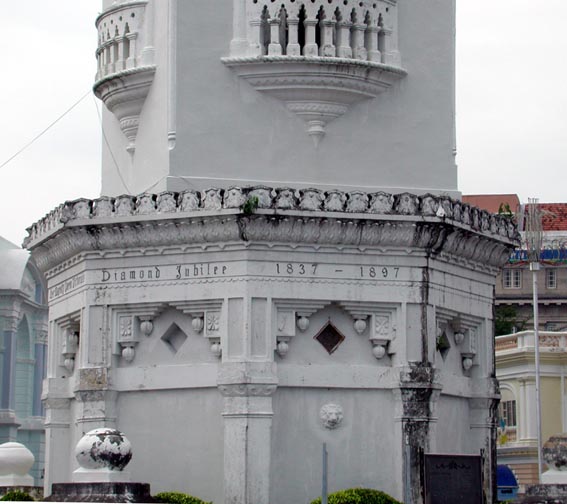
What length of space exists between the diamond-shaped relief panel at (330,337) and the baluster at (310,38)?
5.18 meters

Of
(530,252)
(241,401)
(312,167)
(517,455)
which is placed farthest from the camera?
(517,455)

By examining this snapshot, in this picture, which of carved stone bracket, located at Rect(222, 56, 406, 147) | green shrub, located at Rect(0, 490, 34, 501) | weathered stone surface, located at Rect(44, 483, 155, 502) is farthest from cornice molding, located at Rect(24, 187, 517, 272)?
weathered stone surface, located at Rect(44, 483, 155, 502)

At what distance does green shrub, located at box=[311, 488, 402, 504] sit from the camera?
30.0 metres

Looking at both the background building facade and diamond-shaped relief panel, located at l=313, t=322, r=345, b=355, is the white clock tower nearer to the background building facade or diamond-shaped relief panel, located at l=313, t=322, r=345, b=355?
diamond-shaped relief panel, located at l=313, t=322, r=345, b=355

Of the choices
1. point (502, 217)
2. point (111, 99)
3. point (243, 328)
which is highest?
point (111, 99)

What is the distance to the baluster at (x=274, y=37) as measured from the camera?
3225 cm

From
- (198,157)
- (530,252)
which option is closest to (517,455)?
(530,252)

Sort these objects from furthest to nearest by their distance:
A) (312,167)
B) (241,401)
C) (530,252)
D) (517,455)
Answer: (517,455) → (530,252) → (312,167) → (241,401)

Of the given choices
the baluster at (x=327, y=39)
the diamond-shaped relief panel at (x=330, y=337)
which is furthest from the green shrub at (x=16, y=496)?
the baluster at (x=327, y=39)

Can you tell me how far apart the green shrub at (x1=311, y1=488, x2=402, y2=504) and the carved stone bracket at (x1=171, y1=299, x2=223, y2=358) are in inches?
134

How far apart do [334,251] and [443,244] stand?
217cm

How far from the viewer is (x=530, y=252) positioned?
60.8 meters

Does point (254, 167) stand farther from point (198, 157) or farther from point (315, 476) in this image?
point (315, 476)

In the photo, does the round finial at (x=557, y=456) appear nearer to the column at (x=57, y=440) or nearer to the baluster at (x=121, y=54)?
the column at (x=57, y=440)
